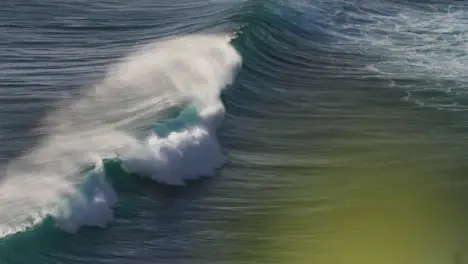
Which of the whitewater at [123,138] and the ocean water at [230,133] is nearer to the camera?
the ocean water at [230,133]

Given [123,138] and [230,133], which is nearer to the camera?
[123,138]

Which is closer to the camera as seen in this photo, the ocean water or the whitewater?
the ocean water

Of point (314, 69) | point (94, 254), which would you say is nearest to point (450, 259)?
point (94, 254)

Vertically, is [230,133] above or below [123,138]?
below

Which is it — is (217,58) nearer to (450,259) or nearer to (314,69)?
(314,69)
